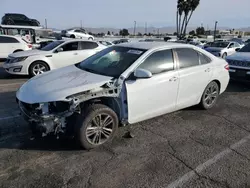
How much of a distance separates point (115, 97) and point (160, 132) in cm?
111

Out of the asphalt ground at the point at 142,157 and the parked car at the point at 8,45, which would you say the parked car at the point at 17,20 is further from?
the asphalt ground at the point at 142,157

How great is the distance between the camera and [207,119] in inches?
185

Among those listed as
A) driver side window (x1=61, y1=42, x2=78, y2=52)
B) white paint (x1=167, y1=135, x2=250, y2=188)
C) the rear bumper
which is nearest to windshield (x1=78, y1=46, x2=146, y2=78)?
white paint (x1=167, y1=135, x2=250, y2=188)

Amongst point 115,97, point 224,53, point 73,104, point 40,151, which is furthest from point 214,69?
point 224,53

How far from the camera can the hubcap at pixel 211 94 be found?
200 inches

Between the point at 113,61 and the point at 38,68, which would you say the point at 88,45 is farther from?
the point at 113,61

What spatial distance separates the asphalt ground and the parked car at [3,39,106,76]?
12.9ft

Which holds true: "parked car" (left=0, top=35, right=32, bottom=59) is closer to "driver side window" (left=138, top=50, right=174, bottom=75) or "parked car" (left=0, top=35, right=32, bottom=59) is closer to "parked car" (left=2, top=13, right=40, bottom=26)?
"parked car" (left=2, top=13, right=40, bottom=26)

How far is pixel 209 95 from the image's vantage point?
514 cm

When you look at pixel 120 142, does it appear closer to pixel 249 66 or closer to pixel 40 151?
pixel 40 151

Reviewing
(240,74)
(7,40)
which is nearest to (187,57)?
(240,74)

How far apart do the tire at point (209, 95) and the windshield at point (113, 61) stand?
188 centimetres

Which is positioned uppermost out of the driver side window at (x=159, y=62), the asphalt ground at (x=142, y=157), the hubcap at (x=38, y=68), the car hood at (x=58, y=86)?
the driver side window at (x=159, y=62)

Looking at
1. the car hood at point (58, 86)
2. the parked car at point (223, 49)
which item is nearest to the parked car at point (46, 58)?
the car hood at point (58, 86)
